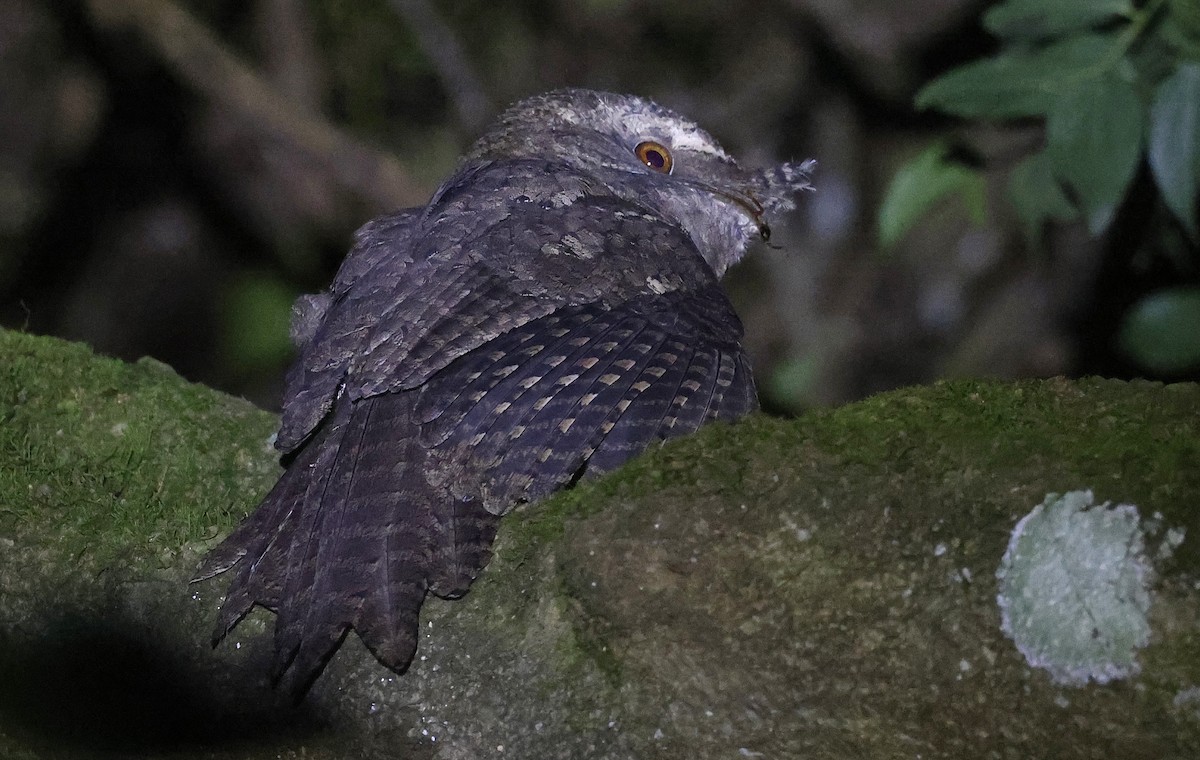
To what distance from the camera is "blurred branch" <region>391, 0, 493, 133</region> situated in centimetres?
628

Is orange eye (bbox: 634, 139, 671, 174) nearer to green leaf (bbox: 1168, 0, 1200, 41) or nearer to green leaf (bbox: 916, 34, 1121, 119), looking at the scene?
green leaf (bbox: 916, 34, 1121, 119)

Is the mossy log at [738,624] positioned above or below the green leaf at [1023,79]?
below

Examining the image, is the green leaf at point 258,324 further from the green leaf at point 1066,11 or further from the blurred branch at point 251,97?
the green leaf at point 1066,11

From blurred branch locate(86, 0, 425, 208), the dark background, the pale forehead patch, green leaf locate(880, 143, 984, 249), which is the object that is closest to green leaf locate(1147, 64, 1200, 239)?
green leaf locate(880, 143, 984, 249)

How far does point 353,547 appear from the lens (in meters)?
1.94

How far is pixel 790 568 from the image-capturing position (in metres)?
1.72

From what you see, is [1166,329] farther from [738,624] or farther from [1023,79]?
[738,624]

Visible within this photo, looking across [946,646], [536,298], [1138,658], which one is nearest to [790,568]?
[946,646]

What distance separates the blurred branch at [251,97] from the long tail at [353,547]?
3.48m

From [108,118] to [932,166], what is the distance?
191 inches

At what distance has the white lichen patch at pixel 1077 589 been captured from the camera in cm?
152

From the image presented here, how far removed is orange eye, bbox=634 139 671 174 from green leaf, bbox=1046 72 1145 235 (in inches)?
45.1

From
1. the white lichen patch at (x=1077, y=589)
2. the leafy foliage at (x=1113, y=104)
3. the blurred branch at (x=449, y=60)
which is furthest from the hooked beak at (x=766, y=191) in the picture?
the blurred branch at (x=449, y=60)

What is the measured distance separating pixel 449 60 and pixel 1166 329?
4.71 m
